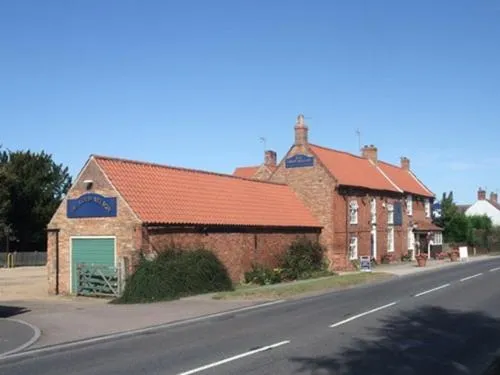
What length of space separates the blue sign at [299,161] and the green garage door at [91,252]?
1749 centimetres

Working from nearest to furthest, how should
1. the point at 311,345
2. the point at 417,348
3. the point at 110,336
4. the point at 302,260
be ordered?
the point at 417,348 < the point at 311,345 < the point at 110,336 < the point at 302,260

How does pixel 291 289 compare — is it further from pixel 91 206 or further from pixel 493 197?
pixel 493 197

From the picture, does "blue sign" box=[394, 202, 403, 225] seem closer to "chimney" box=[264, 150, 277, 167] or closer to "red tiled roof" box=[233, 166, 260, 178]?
"chimney" box=[264, 150, 277, 167]

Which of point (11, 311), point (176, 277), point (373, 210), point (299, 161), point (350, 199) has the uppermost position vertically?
point (299, 161)

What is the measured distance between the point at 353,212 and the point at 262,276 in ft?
42.8

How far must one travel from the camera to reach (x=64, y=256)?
1067 inches

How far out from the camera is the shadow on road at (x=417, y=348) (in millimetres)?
9875

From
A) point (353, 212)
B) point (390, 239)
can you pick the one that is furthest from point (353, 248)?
point (390, 239)

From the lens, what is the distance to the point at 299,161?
133 ft

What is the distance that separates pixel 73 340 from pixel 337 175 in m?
27.6

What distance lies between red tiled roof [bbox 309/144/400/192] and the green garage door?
17.3 metres

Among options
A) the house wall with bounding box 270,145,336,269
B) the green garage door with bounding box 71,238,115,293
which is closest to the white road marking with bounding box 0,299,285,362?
the green garage door with bounding box 71,238,115,293

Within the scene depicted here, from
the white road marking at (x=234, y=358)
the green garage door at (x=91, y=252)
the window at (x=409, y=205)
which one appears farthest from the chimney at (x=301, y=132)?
the white road marking at (x=234, y=358)

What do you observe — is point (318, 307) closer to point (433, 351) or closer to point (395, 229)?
point (433, 351)
